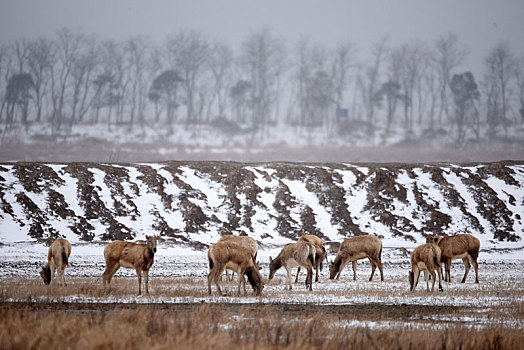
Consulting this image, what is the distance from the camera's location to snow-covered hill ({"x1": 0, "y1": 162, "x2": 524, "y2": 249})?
125 ft

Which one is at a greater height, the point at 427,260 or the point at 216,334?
the point at 216,334

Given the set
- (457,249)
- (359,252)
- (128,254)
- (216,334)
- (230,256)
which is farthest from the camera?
(359,252)

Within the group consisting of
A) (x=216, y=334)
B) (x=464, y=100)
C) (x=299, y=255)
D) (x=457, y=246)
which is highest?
(x=464, y=100)

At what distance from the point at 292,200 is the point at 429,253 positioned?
2759cm

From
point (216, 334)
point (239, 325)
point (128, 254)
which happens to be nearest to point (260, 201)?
point (128, 254)

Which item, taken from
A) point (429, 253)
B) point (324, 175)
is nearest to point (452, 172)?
point (324, 175)

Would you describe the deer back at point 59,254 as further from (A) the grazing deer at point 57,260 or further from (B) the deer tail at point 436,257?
(B) the deer tail at point 436,257

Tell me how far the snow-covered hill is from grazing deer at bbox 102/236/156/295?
17.4m

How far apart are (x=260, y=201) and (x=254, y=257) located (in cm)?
2693

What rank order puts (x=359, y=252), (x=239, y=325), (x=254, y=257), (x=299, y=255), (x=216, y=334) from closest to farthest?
(x=216, y=334) < (x=239, y=325) < (x=254, y=257) < (x=299, y=255) < (x=359, y=252)

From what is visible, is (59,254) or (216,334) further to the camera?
(59,254)

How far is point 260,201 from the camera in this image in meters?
45.1

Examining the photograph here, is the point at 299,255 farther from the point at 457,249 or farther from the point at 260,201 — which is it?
the point at 260,201

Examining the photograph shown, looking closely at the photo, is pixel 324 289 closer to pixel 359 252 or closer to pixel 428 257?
pixel 428 257
